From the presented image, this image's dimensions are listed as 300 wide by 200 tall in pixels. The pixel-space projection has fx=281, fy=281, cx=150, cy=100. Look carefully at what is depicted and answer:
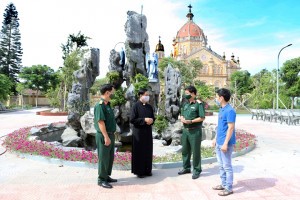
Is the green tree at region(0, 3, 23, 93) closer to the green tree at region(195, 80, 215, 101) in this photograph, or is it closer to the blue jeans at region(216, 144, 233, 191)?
the green tree at region(195, 80, 215, 101)

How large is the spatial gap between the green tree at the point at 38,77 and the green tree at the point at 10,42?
7.82 ft

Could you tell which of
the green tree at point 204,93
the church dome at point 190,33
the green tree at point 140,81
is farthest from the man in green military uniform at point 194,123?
the church dome at point 190,33

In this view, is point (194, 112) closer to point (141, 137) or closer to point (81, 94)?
point (141, 137)

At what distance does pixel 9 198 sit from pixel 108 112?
2.02 m

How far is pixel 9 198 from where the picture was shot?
4324 mm

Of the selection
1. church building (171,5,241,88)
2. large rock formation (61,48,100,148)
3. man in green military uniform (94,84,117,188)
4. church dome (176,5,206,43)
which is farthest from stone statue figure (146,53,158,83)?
church dome (176,5,206,43)

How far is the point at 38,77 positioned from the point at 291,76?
1534 inches

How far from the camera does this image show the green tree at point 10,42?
4682 cm

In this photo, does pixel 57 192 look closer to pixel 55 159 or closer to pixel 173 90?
pixel 55 159

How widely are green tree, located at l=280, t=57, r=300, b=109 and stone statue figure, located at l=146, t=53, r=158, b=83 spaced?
1239 inches

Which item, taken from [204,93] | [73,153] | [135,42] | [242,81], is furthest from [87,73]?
[242,81]

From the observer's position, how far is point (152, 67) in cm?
1284

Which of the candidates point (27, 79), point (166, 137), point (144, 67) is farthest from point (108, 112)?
point (27, 79)

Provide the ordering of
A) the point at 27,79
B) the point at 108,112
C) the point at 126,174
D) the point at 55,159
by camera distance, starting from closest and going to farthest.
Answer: the point at 108,112
the point at 126,174
the point at 55,159
the point at 27,79
